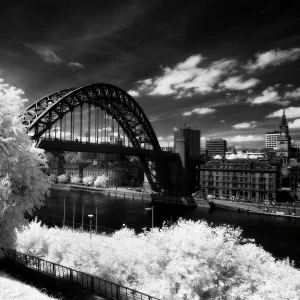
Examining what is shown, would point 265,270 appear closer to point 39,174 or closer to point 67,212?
point 39,174

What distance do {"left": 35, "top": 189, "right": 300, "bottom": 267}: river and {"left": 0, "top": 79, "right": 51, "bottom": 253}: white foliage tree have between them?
103ft

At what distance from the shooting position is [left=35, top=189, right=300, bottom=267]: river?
42688 mm

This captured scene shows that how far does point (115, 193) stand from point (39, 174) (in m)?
78.3

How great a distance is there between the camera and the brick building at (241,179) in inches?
3036

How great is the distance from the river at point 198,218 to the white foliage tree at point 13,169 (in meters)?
31.4

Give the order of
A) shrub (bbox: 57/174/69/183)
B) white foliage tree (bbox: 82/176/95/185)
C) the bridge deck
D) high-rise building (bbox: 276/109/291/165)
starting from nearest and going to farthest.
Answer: the bridge deck
white foliage tree (bbox: 82/176/95/185)
shrub (bbox: 57/174/69/183)
high-rise building (bbox: 276/109/291/165)

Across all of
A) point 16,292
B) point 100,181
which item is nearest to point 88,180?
point 100,181

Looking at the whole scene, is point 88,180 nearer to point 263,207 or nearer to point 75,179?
point 75,179

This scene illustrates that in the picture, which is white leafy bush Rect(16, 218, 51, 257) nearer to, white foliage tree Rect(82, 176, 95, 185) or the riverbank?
the riverbank

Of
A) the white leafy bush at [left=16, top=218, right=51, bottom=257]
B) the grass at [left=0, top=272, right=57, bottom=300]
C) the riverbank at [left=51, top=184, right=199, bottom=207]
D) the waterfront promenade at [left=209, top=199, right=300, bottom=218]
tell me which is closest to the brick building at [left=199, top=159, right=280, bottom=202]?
the riverbank at [left=51, top=184, right=199, bottom=207]

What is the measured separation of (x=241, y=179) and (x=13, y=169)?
73.2 m

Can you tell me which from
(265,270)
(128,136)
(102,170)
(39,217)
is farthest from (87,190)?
(265,270)

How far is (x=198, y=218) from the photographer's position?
59781 mm

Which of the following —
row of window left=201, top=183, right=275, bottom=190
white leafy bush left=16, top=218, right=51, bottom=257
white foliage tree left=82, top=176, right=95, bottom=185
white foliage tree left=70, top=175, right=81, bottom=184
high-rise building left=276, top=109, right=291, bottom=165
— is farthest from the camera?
high-rise building left=276, top=109, right=291, bottom=165
